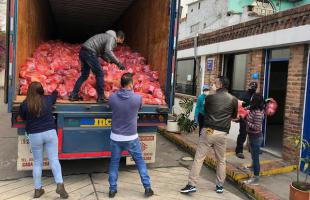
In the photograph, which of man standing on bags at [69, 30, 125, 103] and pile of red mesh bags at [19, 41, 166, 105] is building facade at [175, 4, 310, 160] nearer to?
pile of red mesh bags at [19, 41, 166, 105]

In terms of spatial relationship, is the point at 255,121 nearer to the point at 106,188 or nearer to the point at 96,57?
the point at 106,188

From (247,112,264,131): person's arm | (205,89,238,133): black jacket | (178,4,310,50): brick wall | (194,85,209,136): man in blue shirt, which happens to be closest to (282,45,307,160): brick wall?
(178,4,310,50): brick wall

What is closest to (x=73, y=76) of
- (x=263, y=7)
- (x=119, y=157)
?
(x=119, y=157)

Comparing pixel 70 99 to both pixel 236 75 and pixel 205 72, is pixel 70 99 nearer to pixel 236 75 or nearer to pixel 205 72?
pixel 236 75

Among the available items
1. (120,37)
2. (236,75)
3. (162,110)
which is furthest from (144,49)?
(236,75)

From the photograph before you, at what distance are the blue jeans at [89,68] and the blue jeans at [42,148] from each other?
0.99 meters

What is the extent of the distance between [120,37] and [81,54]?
0.72m

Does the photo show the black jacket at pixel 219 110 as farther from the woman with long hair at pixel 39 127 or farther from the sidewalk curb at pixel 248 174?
the woman with long hair at pixel 39 127

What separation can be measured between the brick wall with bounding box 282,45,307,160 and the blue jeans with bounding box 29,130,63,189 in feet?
14.6

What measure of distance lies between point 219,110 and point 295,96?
8.27ft

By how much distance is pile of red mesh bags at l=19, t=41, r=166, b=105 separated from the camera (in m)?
5.33

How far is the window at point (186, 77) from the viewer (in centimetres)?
1201

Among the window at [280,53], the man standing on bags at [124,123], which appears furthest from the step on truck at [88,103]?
the window at [280,53]

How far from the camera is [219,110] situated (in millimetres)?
4777
